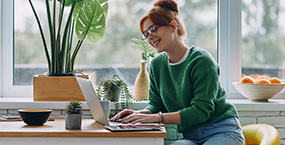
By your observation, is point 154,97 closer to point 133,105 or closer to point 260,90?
point 133,105

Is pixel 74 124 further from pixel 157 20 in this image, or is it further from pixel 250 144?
pixel 250 144

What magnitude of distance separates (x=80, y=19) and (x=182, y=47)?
2.39 ft

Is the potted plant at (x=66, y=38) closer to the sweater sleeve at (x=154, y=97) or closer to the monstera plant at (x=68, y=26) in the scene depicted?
the monstera plant at (x=68, y=26)

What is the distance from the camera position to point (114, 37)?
8.70 feet

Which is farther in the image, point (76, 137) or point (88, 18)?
point (88, 18)

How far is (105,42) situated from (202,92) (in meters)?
1.02

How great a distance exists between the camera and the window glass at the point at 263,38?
2650 mm

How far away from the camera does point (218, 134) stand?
191 cm

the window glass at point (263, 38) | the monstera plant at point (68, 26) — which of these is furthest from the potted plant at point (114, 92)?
the window glass at point (263, 38)

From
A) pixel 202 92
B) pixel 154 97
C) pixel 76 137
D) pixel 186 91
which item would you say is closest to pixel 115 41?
pixel 154 97

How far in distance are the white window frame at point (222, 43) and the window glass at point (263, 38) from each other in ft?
0.25

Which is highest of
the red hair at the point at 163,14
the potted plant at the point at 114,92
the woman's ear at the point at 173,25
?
the red hair at the point at 163,14

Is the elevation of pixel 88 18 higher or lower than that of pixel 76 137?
higher


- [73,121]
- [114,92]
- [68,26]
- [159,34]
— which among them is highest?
[68,26]
